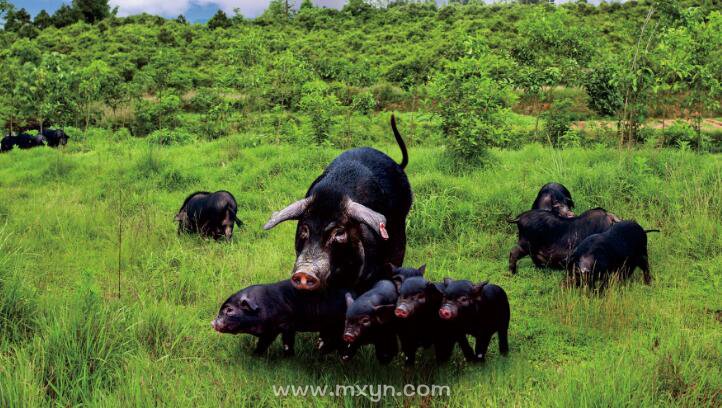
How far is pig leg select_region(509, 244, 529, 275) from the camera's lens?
601cm

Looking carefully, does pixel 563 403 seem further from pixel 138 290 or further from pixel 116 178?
pixel 116 178

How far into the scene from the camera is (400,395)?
3400mm

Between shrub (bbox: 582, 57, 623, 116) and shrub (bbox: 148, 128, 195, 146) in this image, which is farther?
shrub (bbox: 148, 128, 195, 146)

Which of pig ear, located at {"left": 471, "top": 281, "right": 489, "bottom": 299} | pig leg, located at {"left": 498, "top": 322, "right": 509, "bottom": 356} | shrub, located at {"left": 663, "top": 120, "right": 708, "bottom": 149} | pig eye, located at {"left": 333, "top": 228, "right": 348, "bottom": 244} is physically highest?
shrub, located at {"left": 663, "top": 120, "right": 708, "bottom": 149}

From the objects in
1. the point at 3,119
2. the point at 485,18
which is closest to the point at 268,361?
the point at 3,119

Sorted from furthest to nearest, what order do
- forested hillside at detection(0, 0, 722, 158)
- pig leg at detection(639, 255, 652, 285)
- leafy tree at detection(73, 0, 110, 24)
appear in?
leafy tree at detection(73, 0, 110, 24)
forested hillside at detection(0, 0, 722, 158)
pig leg at detection(639, 255, 652, 285)

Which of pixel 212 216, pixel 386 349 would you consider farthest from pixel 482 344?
pixel 212 216

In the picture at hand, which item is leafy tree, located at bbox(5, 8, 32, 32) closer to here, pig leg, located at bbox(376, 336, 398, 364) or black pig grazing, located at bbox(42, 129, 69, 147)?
black pig grazing, located at bbox(42, 129, 69, 147)

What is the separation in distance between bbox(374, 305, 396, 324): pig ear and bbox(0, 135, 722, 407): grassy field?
354mm

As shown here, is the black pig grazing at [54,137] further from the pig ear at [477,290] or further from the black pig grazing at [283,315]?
the pig ear at [477,290]

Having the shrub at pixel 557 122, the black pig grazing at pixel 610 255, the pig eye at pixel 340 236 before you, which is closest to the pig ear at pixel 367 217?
the pig eye at pixel 340 236

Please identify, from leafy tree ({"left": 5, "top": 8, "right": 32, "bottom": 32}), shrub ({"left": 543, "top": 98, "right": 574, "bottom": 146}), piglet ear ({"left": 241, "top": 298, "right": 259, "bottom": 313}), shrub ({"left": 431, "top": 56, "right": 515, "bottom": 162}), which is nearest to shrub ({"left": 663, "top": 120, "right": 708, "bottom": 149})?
shrub ({"left": 543, "top": 98, "right": 574, "bottom": 146})

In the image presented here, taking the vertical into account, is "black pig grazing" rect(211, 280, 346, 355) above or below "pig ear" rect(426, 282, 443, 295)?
below

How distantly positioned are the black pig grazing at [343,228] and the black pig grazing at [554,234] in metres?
1.86
